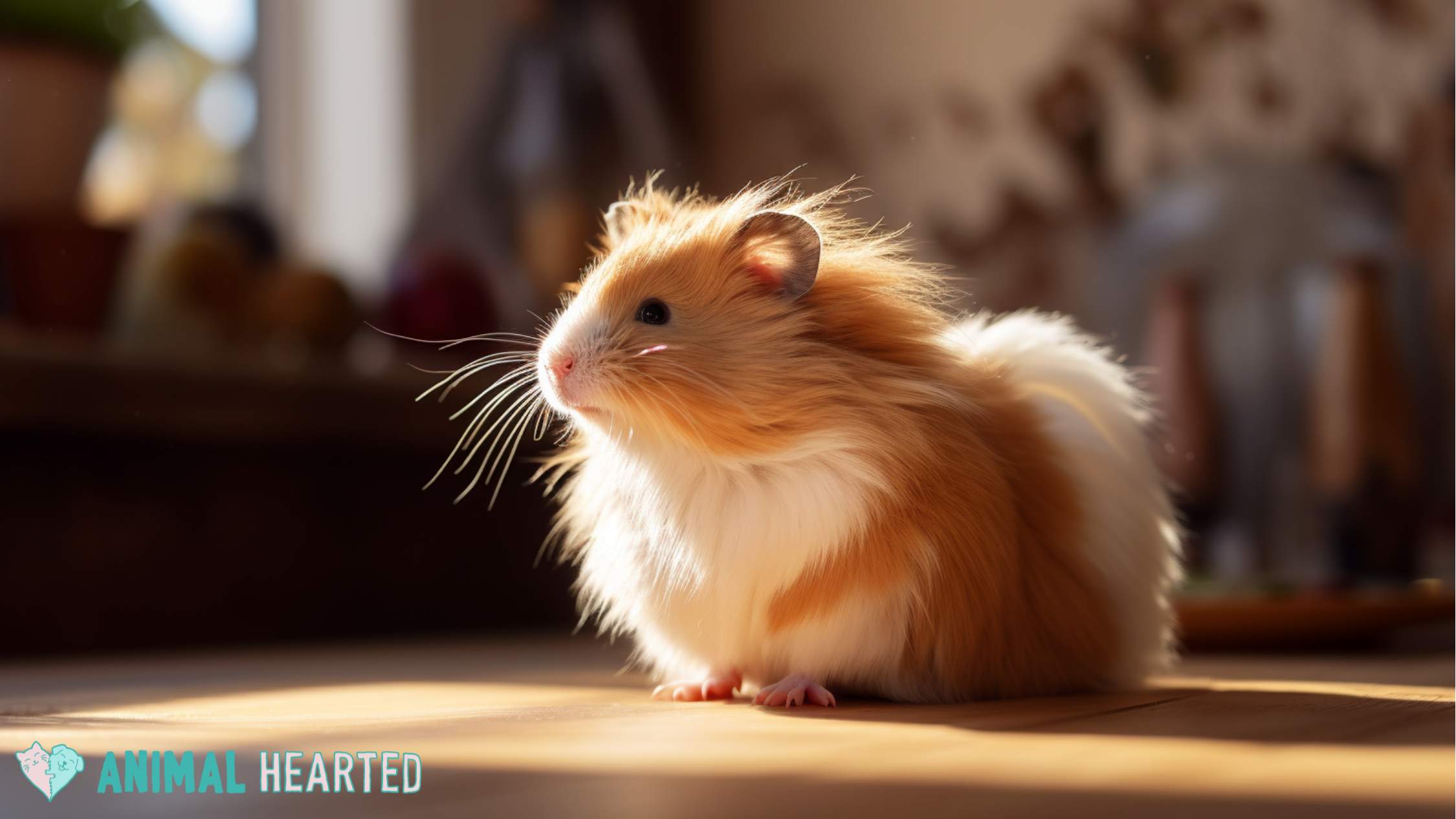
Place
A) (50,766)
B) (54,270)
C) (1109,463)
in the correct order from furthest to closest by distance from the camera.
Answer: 1. (54,270)
2. (1109,463)
3. (50,766)

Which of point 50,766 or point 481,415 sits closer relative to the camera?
point 50,766

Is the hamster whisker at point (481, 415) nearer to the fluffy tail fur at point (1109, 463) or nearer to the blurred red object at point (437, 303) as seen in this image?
the blurred red object at point (437, 303)

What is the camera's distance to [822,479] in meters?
1.02

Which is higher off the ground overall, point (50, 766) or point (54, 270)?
point (54, 270)

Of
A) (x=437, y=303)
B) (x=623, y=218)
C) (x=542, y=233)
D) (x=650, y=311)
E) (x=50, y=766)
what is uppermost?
(x=542, y=233)

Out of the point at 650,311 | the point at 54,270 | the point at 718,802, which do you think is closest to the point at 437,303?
the point at 54,270

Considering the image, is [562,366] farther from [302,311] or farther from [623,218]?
[302,311]

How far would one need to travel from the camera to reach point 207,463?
2.19 meters

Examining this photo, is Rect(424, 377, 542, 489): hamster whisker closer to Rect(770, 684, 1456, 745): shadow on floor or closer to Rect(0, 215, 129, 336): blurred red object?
Rect(770, 684, 1456, 745): shadow on floor

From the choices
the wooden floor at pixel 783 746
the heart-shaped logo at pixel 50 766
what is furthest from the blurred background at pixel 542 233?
the heart-shaped logo at pixel 50 766

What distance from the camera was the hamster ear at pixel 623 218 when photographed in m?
1.22

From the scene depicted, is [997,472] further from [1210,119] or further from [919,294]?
[1210,119]

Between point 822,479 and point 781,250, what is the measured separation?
0.63 feet

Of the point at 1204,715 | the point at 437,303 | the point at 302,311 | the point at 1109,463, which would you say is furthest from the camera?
the point at 437,303
